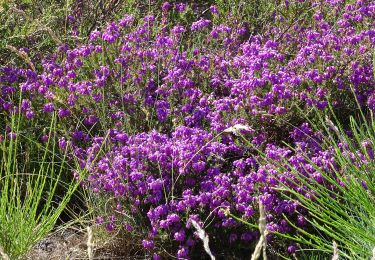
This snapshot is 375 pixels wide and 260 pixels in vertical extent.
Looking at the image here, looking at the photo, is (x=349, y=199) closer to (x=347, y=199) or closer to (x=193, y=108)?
(x=347, y=199)

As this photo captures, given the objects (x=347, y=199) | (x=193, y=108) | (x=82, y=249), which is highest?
(x=347, y=199)

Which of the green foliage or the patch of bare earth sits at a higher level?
the green foliage

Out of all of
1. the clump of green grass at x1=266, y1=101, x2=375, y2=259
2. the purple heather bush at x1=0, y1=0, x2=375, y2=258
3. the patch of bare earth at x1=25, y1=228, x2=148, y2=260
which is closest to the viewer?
the clump of green grass at x1=266, y1=101, x2=375, y2=259

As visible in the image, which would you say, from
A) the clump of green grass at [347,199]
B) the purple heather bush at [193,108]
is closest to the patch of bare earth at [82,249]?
the purple heather bush at [193,108]

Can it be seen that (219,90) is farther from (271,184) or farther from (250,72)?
(271,184)

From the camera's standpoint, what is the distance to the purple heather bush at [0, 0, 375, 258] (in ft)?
10.3

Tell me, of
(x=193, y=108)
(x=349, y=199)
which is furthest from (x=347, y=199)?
(x=193, y=108)

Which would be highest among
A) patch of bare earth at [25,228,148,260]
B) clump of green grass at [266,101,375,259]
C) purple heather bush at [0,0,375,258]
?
clump of green grass at [266,101,375,259]

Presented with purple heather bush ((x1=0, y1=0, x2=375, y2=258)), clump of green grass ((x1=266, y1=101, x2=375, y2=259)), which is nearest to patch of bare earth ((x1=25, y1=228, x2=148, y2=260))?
purple heather bush ((x1=0, y1=0, x2=375, y2=258))

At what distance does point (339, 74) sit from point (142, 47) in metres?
1.24

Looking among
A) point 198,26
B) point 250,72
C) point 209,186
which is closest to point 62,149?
point 209,186

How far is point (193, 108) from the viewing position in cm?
371

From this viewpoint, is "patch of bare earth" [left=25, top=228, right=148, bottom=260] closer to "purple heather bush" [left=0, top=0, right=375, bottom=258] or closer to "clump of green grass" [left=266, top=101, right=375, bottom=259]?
"purple heather bush" [left=0, top=0, right=375, bottom=258]

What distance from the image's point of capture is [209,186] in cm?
317
